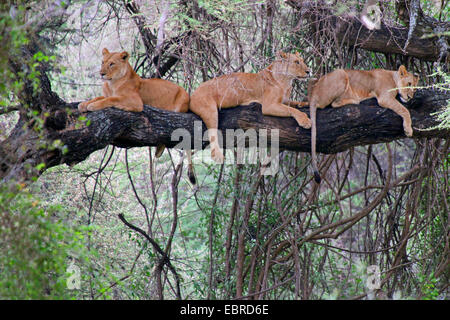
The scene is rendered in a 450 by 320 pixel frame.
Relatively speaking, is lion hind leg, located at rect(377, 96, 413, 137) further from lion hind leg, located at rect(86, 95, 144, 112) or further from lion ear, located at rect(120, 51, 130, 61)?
lion ear, located at rect(120, 51, 130, 61)

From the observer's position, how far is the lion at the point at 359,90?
582 centimetres

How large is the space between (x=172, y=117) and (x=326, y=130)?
5.07 feet

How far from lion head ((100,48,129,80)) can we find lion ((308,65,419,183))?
76.1 inches

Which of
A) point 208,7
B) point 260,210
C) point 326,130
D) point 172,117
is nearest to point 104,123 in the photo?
point 172,117

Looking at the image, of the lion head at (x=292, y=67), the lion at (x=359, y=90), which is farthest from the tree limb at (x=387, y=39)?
the lion head at (x=292, y=67)

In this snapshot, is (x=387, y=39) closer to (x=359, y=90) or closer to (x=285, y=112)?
(x=359, y=90)

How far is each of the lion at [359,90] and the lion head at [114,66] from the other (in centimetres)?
193

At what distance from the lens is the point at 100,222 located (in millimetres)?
7910

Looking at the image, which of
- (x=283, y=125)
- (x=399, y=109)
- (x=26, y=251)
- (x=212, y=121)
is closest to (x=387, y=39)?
(x=399, y=109)

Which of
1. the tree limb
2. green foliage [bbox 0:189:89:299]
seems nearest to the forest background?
the tree limb

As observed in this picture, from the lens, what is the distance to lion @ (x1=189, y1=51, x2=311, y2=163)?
566 centimetres

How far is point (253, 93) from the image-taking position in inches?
238

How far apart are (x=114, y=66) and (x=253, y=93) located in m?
1.46
